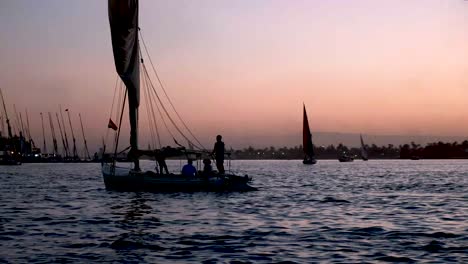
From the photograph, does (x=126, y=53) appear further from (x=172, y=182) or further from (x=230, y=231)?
(x=230, y=231)

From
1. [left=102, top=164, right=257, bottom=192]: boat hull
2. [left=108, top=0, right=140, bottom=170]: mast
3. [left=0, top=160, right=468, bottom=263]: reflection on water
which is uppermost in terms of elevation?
[left=108, top=0, right=140, bottom=170]: mast

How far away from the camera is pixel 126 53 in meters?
36.1

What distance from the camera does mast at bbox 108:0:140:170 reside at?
3566 cm

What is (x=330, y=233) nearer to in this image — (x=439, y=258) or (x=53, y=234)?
(x=439, y=258)

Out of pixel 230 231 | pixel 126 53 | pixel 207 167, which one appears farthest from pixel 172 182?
pixel 230 231

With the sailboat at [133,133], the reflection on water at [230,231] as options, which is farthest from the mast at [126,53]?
the reflection on water at [230,231]

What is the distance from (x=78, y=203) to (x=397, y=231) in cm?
1801

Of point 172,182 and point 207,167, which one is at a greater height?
point 207,167

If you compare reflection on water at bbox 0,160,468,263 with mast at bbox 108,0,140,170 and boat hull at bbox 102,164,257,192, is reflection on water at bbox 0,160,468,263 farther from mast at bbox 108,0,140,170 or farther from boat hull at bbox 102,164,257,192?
mast at bbox 108,0,140,170

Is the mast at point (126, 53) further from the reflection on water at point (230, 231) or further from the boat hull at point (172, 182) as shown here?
the reflection on water at point (230, 231)

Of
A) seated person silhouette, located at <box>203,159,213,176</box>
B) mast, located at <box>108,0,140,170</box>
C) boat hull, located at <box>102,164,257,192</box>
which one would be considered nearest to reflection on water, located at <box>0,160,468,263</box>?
boat hull, located at <box>102,164,257,192</box>

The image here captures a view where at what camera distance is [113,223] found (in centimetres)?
2162

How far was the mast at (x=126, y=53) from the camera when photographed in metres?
35.7

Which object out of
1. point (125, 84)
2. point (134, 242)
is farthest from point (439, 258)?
point (125, 84)
